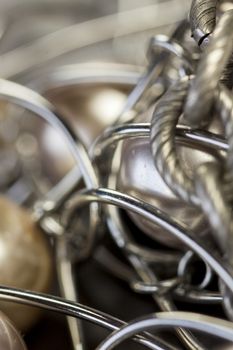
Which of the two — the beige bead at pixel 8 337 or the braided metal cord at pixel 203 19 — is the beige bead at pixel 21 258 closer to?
the beige bead at pixel 8 337

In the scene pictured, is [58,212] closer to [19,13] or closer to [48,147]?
[48,147]

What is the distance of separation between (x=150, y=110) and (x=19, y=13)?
15.6 inches

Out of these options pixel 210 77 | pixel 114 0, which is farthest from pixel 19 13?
pixel 210 77

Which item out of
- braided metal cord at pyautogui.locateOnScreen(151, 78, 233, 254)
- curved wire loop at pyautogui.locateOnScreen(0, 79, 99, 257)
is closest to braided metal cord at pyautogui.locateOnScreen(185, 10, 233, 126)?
braided metal cord at pyautogui.locateOnScreen(151, 78, 233, 254)

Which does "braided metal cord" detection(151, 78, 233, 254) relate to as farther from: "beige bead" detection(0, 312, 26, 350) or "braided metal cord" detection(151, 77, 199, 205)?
"beige bead" detection(0, 312, 26, 350)

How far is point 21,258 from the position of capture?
0.37 meters

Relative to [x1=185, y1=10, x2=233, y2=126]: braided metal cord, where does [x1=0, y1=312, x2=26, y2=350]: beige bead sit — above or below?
below

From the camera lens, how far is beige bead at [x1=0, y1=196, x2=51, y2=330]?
36cm

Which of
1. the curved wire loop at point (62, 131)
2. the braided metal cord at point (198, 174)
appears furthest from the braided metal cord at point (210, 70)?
the curved wire loop at point (62, 131)

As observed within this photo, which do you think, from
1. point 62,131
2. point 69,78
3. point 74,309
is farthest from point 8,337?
point 69,78

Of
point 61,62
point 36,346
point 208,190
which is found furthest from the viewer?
point 61,62

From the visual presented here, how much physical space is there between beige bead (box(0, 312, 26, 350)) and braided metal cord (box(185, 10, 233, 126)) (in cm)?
13

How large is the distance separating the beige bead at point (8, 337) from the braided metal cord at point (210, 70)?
0.44 ft

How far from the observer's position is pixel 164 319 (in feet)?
0.87
